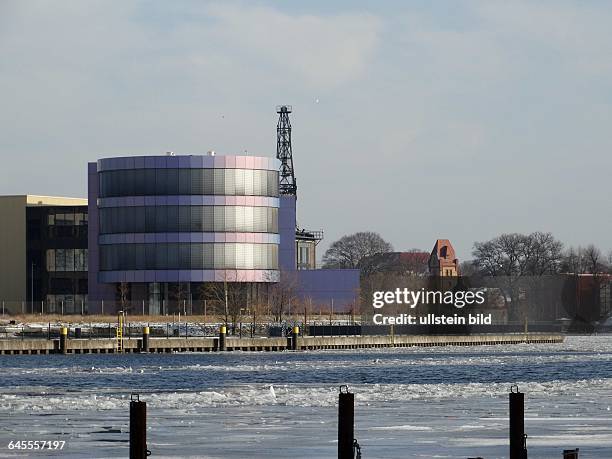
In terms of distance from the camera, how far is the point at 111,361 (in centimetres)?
10331

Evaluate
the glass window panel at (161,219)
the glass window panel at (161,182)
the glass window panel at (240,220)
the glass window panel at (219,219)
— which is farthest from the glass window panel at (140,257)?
the glass window panel at (240,220)

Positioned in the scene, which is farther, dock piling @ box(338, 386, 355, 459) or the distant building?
the distant building

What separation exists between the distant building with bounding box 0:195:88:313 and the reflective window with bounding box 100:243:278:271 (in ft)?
31.2

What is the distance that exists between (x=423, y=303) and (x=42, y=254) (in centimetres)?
4430

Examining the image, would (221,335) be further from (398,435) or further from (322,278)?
(398,435)

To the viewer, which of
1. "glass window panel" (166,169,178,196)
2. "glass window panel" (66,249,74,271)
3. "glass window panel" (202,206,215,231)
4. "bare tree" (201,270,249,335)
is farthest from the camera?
"glass window panel" (66,249,74,271)

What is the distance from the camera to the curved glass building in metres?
171

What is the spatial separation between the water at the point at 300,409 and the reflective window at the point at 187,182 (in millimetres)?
79280

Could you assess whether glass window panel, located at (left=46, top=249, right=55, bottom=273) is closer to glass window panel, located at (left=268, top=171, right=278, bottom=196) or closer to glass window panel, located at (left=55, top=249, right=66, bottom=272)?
glass window panel, located at (left=55, top=249, right=66, bottom=272)

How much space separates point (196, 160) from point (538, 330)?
1961 inches

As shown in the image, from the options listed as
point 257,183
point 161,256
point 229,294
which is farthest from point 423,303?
point 161,256

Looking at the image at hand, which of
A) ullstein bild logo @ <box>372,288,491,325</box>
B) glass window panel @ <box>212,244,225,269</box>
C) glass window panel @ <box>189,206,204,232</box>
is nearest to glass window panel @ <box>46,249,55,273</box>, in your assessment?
glass window panel @ <box>189,206,204,232</box>

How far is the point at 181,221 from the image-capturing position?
17150 centimetres

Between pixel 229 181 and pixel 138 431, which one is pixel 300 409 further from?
pixel 229 181
